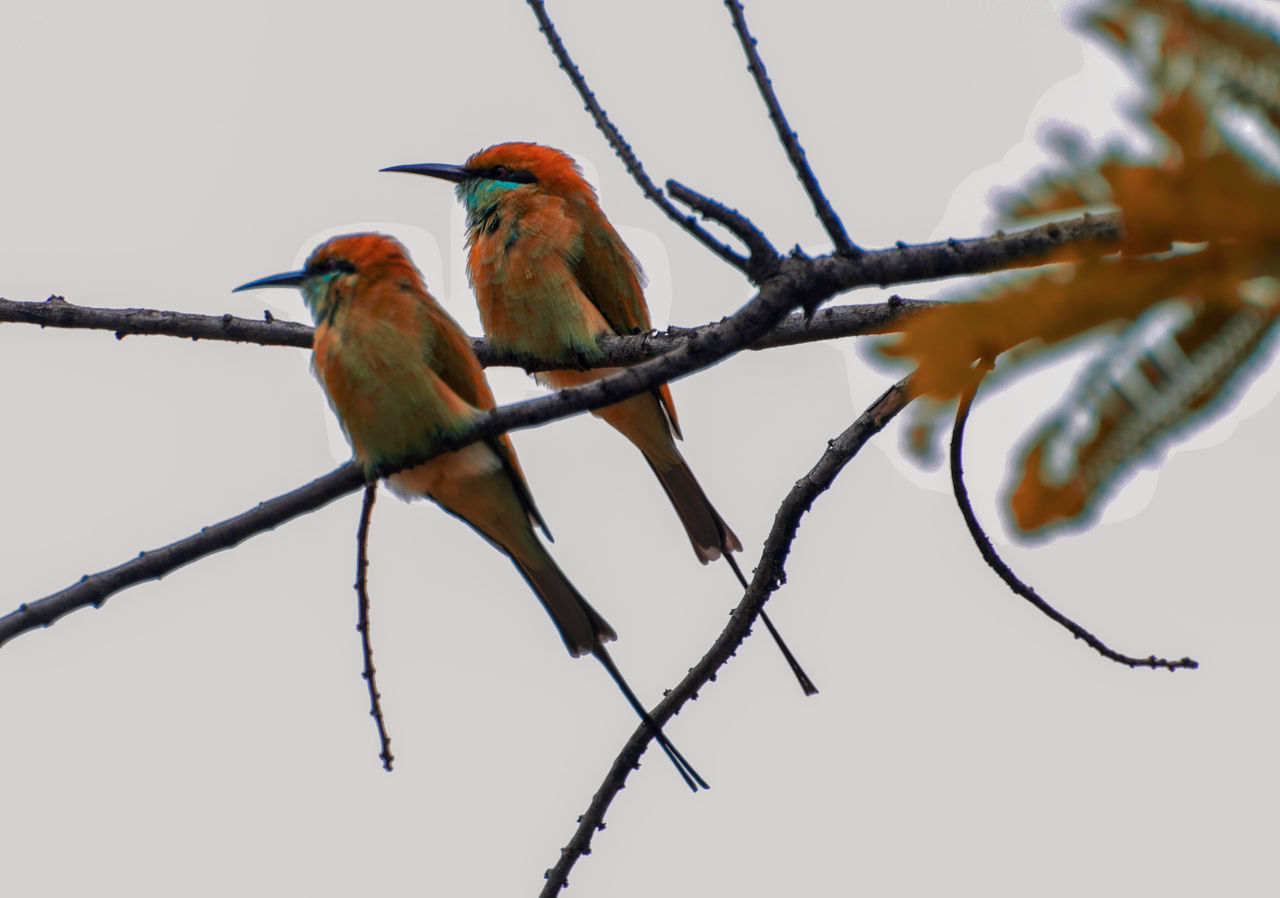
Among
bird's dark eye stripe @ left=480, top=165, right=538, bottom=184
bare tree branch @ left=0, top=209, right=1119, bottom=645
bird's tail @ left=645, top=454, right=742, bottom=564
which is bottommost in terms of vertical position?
bare tree branch @ left=0, top=209, right=1119, bottom=645

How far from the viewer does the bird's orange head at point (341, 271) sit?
9.34 feet

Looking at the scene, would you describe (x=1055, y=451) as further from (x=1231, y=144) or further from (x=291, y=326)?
(x=291, y=326)

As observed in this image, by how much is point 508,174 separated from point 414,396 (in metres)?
1.97

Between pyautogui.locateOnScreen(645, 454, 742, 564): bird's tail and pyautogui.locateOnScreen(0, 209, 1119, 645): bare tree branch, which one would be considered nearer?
pyautogui.locateOnScreen(0, 209, 1119, 645): bare tree branch

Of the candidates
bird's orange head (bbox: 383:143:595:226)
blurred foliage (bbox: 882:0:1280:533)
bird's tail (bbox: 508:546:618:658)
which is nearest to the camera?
blurred foliage (bbox: 882:0:1280:533)

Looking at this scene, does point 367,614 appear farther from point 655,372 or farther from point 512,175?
point 512,175

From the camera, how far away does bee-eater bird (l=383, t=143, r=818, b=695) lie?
3926mm

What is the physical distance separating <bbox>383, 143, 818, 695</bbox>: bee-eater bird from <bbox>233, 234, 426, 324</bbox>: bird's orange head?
101 centimetres

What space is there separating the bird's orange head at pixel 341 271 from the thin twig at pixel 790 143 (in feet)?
4.74

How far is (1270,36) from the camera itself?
61cm

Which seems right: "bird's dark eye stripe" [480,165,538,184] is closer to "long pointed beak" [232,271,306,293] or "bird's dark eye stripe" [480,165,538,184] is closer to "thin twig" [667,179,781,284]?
"long pointed beak" [232,271,306,293]

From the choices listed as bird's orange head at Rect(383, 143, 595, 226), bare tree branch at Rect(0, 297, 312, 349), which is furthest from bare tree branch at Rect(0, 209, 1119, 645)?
bird's orange head at Rect(383, 143, 595, 226)

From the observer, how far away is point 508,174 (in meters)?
4.37

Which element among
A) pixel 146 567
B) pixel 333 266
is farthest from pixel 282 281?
pixel 146 567
